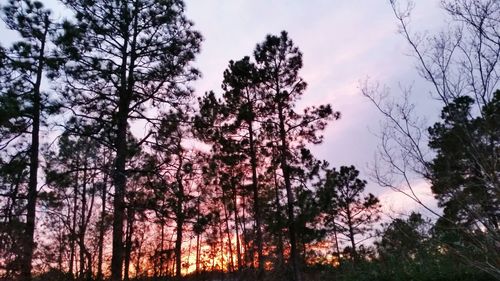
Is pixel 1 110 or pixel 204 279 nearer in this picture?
pixel 1 110

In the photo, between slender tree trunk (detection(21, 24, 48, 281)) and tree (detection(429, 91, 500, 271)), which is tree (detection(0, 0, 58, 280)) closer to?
slender tree trunk (detection(21, 24, 48, 281))

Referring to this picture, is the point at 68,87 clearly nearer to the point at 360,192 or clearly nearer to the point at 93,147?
the point at 93,147

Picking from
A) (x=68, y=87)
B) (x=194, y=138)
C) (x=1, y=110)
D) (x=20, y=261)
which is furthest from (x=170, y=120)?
(x=20, y=261)

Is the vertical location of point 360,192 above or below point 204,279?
above

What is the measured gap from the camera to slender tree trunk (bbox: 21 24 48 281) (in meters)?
9.04

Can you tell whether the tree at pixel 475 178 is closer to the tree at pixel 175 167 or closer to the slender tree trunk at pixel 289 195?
the tree at pixel 175 167

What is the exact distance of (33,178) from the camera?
428 inches

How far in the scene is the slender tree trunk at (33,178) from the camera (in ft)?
29.7

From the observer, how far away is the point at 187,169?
1052 cm

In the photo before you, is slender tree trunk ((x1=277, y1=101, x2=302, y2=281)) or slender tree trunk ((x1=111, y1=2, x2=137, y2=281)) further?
slender tree trunk ((x1=277, y1=101, x2=302, y2=281))

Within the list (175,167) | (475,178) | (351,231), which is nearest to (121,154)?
(175,167)

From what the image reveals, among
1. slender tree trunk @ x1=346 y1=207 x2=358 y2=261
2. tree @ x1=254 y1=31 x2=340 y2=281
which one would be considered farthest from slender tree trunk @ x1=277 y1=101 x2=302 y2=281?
slender tree trunk @ x1=346 y1=207 x2=358 y2=261

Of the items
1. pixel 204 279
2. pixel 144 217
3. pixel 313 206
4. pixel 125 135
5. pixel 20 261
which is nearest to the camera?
pixel 20 261

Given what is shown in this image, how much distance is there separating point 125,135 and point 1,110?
108 inches
